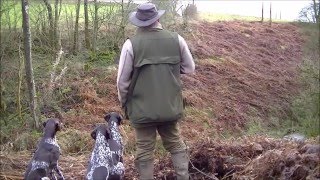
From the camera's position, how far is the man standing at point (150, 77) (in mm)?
5996

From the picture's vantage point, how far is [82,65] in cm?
1532

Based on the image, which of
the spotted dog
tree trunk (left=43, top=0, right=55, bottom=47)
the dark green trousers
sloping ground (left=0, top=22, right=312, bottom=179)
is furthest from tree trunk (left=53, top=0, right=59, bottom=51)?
the dark green trousers

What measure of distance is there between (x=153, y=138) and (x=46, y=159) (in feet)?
4.72

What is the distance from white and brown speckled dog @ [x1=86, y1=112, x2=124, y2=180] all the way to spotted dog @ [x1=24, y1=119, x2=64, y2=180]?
57 centimetres

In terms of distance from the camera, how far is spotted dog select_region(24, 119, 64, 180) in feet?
20.9

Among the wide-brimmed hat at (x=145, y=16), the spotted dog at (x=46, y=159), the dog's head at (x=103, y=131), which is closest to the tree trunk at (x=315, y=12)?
the wide-brimmed hat at (x=145, y=16)

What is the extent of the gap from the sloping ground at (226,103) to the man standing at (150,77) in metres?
1.13

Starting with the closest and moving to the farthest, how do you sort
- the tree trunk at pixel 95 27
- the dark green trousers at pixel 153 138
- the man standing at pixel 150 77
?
the man standing at pixel 150 77
the dark green trousers at pixel 153 138
the tree trunk at pixel 95 27

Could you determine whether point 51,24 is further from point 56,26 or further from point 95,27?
point 95,27

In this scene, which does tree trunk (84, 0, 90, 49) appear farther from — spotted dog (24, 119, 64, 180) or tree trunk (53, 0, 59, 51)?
spotted dog (24, 119, 64, 180)

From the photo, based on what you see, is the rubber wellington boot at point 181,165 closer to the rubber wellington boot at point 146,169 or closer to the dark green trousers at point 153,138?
the dark green trousers at point 153,138

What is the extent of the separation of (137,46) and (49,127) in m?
1.84

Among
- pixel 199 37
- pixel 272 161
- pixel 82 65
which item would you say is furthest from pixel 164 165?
pixel 199 37

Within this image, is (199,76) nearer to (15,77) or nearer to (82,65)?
(82,65)
